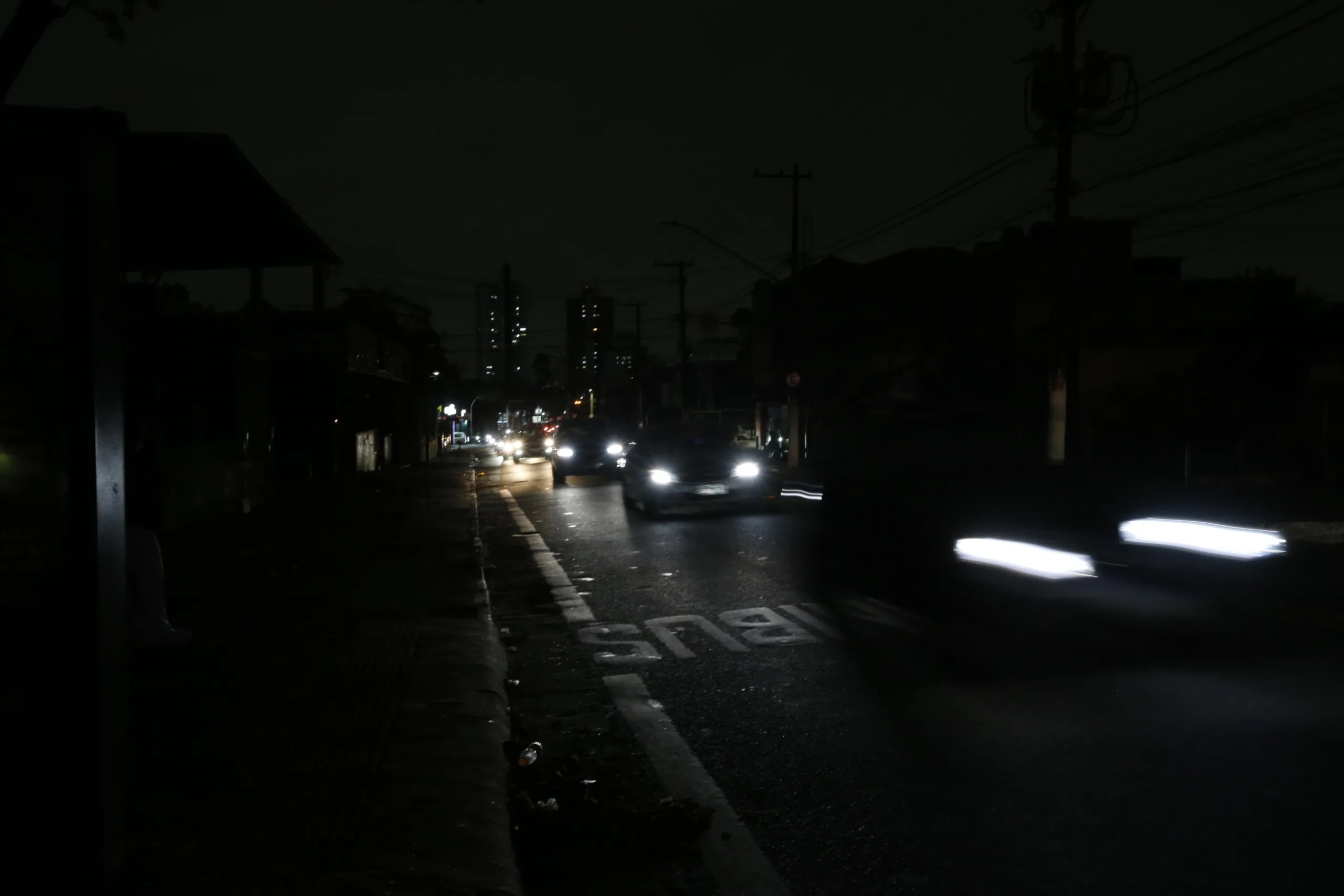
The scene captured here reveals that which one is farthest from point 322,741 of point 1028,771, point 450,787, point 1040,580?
point 1040,580

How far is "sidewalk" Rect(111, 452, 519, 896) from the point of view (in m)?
4.64

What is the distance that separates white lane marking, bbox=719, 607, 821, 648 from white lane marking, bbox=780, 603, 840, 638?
12cm

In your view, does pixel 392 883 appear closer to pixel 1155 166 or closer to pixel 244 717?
pixel 244 717

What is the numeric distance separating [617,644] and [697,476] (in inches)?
462

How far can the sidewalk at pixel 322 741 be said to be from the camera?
15.2 ft

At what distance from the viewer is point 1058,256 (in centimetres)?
2323

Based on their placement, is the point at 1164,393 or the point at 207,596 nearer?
the point at 207,596

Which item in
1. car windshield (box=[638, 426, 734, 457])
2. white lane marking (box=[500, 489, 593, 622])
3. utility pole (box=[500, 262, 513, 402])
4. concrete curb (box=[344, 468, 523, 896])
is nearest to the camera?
concrete curb (box=[344, 468, 523, 896])

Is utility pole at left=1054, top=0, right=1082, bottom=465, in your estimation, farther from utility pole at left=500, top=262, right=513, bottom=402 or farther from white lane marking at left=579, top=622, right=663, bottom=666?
utility pole at left=500, top=262, right=513, bottom=402

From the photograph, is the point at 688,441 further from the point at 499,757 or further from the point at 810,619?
the point at 499,757

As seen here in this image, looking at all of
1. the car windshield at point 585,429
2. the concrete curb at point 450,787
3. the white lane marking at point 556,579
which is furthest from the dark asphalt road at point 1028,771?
the car windshield at point 585,429

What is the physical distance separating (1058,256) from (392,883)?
2128cm

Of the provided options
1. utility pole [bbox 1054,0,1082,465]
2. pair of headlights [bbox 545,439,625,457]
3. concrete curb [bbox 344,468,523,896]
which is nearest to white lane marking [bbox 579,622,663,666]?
concrete curb [bbox 344,468,523,896]

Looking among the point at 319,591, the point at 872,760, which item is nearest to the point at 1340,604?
the point at 872,760
